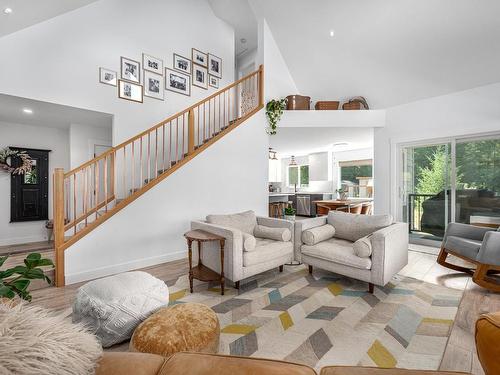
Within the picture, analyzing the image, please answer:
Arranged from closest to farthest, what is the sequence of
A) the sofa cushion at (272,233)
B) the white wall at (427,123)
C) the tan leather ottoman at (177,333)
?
the tan leather ottoman at (177,333) < the sofa cushion at (272,233) < the white wall at (427,123)

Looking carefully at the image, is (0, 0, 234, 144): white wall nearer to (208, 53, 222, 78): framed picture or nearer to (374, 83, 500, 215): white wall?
(208, 53, 222, 78): framed picture

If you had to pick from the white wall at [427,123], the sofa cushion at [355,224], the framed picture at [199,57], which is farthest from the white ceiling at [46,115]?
the white wall at [427,123]

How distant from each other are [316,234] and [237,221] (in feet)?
3.49

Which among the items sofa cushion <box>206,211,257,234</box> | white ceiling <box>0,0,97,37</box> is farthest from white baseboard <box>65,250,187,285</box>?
white ceiling <box>0,0,97,37</box>

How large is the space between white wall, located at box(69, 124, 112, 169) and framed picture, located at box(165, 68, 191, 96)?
5.55 ft

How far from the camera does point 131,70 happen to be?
14.8 feet

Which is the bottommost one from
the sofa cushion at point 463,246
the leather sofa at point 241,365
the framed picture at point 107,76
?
the sofa cushion at point 463,246

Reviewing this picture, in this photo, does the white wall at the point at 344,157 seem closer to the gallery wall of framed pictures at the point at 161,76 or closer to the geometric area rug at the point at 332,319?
the gallery wall of framed pictures at the point at 161,76

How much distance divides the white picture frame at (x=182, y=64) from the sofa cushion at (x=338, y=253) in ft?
14.8

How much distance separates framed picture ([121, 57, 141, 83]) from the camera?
14.5 feet

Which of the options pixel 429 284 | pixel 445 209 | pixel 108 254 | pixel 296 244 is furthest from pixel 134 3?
pixel 445 209

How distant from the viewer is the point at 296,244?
323cm

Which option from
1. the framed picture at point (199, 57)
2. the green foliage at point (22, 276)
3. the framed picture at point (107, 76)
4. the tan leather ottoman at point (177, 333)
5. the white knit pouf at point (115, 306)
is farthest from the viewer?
the framed picture at point (199, 57)

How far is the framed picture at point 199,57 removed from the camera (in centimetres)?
548
